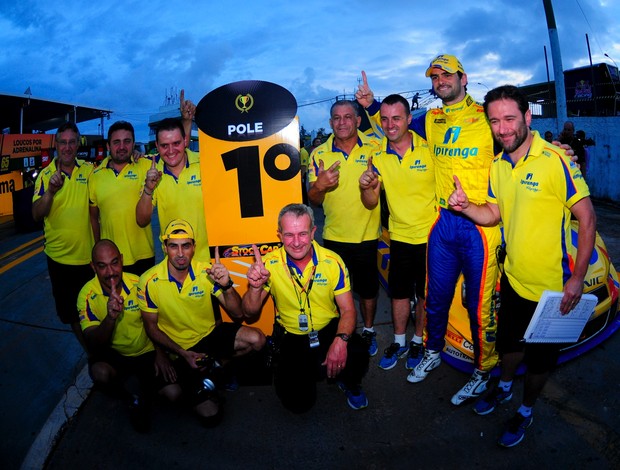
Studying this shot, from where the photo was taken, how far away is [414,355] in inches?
143

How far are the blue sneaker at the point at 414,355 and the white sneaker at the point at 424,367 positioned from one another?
0.41 feet

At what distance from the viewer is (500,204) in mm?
2717

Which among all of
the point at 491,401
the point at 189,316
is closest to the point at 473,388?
the point at 491,401

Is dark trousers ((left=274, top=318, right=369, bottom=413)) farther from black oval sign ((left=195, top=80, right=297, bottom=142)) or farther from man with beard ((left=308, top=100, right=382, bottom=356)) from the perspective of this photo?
black oval sign ((left=195, top=80, right=297, bottom=142))

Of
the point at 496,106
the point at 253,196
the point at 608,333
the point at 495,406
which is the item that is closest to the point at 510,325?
the point at 495,406

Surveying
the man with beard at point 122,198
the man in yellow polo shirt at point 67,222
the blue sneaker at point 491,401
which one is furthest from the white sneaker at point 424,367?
the man in yellow polo shirt at point 67,222

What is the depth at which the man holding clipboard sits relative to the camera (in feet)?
7.88

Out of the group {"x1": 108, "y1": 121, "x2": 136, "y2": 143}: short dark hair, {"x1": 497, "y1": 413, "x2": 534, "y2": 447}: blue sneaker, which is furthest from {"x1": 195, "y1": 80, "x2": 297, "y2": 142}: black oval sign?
{"x1": 497, "y1": 413, "x2": 534, "y2": 447}: blue sneaker

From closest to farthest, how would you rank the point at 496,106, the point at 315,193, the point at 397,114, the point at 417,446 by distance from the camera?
1. the point at 496,106
2. the point at 417,446
3. the point at 397,114
4. the point at 315,193

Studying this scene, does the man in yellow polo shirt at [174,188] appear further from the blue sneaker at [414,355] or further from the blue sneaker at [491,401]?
the blue sneaker at [491,401]

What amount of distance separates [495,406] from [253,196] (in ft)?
8.00

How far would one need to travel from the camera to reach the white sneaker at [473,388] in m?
3.06

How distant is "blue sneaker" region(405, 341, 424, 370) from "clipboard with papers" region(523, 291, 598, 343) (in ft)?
3.95

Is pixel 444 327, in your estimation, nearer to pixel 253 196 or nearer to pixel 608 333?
pixel 608 333
